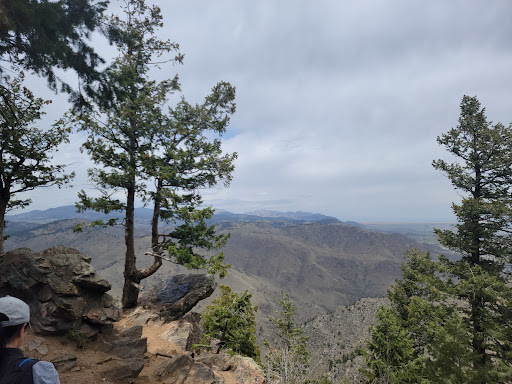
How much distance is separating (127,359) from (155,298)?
676 centimetres

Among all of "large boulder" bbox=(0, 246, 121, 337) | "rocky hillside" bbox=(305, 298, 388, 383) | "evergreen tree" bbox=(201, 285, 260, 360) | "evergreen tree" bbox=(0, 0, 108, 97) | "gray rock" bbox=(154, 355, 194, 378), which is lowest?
"rocky hillside" bbox=(305, 298, 388, 383)

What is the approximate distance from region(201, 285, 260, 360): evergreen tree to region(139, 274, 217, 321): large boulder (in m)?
1.37

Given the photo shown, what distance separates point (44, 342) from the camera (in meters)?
7.85

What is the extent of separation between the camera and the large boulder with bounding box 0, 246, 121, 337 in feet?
28.7

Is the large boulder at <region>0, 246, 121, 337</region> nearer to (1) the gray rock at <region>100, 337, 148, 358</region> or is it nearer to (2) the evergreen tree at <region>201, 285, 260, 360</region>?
(1) the gray rock at <region>100, 337, 148, 358</region>

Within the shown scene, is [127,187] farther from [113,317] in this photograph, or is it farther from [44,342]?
[44,342]

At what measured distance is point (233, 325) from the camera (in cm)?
1394

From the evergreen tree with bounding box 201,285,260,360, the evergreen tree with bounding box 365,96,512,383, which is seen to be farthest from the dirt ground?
the evergreen tree with bounding box 365,96,512,383

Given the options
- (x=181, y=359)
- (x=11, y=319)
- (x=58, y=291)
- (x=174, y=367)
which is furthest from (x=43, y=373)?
(x=58, y=291)

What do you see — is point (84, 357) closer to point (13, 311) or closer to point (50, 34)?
point (13, 311)

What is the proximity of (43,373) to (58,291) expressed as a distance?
29.3 feet

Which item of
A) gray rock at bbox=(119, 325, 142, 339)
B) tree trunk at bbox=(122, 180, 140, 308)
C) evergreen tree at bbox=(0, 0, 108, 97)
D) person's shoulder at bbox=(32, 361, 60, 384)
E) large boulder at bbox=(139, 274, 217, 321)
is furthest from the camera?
large boulder at bbox=(139, 274, 217, 321)

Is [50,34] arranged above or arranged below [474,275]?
above

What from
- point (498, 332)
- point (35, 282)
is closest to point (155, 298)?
point (35, 282)
